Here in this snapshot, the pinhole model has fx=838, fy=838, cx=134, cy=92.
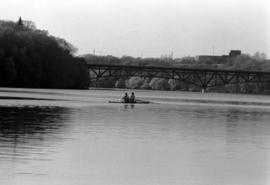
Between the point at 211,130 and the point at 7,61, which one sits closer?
the point at 211,130

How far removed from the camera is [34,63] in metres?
143

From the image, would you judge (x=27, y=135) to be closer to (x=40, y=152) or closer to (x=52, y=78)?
(x=40, y=152)

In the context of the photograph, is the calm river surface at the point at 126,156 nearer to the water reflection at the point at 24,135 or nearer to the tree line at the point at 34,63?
the water reflection at the point at 24,135

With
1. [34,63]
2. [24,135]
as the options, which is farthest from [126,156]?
[34,63]

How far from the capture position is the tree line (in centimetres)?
13700

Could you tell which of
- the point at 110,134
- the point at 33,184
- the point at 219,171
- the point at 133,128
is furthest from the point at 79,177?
the point at 133,128

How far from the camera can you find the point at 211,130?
144ft

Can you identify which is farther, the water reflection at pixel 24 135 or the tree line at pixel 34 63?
the tree line at pixel 34 63

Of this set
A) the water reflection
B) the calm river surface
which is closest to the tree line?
the water reflection

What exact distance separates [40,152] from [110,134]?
35.6 ft

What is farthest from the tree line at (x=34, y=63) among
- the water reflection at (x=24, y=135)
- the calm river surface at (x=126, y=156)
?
the calm river surface at (x=126, y=156)

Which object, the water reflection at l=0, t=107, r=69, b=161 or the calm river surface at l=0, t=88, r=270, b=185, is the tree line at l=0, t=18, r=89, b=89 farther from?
the calm river surface at l=0, t=88, r=270, b=185

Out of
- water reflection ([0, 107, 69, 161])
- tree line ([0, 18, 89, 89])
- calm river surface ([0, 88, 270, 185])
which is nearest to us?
calm river surface ([0, 88, 270, 185])

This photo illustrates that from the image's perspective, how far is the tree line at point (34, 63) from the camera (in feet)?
449
